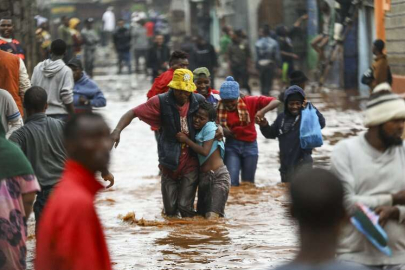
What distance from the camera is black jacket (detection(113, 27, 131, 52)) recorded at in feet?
108

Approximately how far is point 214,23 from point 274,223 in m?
36.0

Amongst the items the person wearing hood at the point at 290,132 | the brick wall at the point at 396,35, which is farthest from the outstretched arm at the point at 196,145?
the brick wall at the point at 396,35

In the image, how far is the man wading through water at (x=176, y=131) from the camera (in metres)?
9.79

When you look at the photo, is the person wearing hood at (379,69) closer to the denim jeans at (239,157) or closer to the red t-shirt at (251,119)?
the denim jeans at (239,157)

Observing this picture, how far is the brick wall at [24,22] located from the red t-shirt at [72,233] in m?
10.8

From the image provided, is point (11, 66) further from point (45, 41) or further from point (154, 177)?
point (45, 41)

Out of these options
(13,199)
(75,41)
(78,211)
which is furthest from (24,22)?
(75,41)

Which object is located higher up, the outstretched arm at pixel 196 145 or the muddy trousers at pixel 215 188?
the outstretched arm at pixel 196 145

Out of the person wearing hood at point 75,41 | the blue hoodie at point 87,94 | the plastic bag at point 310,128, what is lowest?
the person wearing hood at point 75,41

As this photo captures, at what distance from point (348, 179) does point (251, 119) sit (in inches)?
270

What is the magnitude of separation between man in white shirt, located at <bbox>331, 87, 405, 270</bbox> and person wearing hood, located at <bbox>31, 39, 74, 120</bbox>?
6903 millimetres

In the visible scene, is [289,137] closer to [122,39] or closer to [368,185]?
[368,185]

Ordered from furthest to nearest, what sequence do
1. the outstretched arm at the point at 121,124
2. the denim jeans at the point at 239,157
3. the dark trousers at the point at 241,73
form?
the dark trousers at the point at 241,73
the denim jeans at the point at 239,157
the outstretched arm at the point at 121,124

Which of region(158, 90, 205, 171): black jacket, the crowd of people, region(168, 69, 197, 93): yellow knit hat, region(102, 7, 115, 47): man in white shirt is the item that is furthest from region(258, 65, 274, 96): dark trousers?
region(102, 7, 115, 47): man in white shirt
